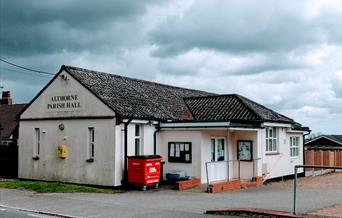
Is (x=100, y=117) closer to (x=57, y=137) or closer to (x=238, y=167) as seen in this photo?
(x=57, y=137)

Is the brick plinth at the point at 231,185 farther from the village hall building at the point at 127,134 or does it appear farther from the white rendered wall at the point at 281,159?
the white rendered wall at the point at 281,159

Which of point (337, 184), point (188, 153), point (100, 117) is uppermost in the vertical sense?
point (100, 117)

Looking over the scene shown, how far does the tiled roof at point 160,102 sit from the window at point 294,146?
1.72 meters

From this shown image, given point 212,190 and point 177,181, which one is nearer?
point 212,190

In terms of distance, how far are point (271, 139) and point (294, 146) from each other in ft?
11.8

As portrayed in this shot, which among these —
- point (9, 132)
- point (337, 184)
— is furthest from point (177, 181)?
point (9, 132)

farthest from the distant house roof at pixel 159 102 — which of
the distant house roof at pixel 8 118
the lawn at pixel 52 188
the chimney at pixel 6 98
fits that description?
the chimney at pixel 6 98

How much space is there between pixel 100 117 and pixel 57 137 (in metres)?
3.23

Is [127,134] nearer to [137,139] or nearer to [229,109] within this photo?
[137,139]

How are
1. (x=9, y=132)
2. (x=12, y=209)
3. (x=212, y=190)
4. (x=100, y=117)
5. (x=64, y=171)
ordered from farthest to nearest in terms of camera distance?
(x=9, y=132) → (x=64, y=171) → (x=100, y=117) → (x=212, y=190) → (x=12, y=209)

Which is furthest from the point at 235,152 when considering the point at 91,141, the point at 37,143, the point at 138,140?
the point at 37,143

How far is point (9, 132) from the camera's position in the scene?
4412cm

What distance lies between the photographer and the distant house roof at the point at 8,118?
1736 inches

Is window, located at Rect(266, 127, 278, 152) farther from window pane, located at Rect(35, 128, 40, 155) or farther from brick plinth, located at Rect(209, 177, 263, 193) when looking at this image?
window pane, located at Rect(35, 128, 40, 155)
